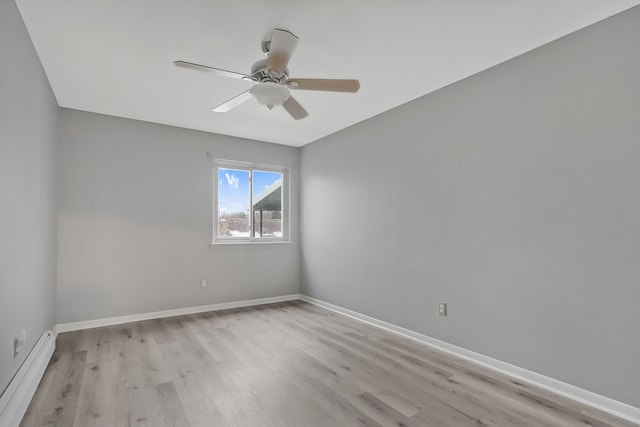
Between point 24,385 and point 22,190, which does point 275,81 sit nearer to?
point 22,190

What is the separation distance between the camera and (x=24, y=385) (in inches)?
79.5

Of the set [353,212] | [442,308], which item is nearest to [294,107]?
[353,212]

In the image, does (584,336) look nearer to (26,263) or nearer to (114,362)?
(114,362)

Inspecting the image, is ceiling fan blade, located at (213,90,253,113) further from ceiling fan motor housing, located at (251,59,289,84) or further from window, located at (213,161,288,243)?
window, located at (213,161,288,243)

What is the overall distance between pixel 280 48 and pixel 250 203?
3.19 meters

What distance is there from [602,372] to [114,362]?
3554 millimetres

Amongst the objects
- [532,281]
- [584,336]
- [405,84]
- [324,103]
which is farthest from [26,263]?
[584,336]

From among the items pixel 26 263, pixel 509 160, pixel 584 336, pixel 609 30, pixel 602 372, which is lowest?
pixel 602 372

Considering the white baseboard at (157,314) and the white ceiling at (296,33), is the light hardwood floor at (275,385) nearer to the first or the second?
the white baseboard at (157,314)

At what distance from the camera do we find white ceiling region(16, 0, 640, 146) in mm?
1926

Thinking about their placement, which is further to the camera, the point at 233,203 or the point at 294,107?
the point at 233,203

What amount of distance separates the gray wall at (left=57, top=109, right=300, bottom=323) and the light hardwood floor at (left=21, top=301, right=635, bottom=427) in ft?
1.95

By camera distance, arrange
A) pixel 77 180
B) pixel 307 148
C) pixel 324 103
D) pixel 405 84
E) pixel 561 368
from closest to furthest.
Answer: pixel 561 368 → pixel 405 84 → pixel 324 103 → pixel 77 180 → pixel 307 148

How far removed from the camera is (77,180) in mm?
3600
